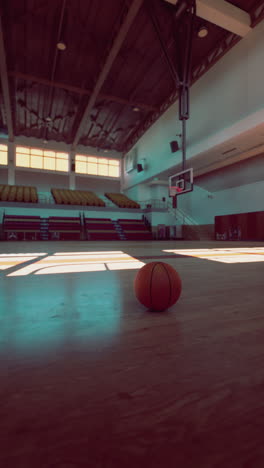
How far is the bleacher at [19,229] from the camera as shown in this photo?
546 inches

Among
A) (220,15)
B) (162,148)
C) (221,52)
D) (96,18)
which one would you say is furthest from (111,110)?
(220,15)

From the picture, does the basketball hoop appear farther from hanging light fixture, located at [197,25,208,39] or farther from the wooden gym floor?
the wooden gym floor

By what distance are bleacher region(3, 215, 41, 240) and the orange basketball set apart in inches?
538

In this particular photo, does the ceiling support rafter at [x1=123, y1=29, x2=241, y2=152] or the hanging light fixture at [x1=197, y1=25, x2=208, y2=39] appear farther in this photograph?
the ceiling support rafter at [x1=123, y1=29, x2=241, y2=152]

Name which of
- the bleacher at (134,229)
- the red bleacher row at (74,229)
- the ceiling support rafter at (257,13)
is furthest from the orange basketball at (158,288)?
the bleacher at (134,229)

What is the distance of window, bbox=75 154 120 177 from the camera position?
2248cm

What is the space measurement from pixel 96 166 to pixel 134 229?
9.52 meters

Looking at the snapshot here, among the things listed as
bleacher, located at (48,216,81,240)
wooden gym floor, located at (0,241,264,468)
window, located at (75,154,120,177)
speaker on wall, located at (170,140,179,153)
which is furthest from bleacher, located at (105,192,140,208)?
wooden gym floor, located at (0,241,264,468)

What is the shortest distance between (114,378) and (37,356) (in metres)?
0.34

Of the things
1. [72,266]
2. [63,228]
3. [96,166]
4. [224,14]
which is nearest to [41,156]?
[96,166]

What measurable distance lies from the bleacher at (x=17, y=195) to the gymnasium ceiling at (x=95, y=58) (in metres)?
4.69

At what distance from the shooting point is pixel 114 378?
77cm

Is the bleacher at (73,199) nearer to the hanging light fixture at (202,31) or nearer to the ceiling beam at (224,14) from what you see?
the hanging light fixture at (202,31)

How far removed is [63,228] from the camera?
14.9 m
